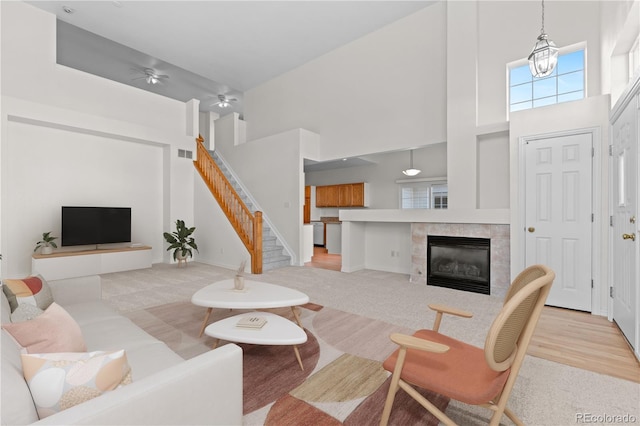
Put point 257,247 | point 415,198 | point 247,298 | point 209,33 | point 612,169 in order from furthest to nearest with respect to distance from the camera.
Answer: point 415,198
point 209,33
point 257,247
point 612,169
point 247,298

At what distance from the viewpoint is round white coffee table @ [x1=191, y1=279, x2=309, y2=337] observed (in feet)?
8.51

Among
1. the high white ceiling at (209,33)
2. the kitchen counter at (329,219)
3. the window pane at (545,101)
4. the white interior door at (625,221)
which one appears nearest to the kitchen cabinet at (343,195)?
the kitchen counter at (329,219)

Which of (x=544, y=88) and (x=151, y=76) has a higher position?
(x=151, y=76)

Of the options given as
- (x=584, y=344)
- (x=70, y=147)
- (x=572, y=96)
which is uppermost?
(x=572, y=96)

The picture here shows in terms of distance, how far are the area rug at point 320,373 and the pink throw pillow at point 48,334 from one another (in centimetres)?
102

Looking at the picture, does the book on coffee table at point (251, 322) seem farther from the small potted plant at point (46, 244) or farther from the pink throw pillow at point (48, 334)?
the small potted plant at point (46, 244)

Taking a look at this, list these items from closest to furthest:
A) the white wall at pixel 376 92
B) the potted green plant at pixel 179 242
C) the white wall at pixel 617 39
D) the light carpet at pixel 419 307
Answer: the light carpet at pixel 419 307
the white wall at pixel 617 39
the white wall at pixel 376 92
the potted green plant at pixel 179 242

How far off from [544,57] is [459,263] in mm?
3136

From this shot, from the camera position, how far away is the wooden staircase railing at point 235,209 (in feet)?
19.6

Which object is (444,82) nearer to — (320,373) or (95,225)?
→ (320,373)

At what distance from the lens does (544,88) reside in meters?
4.57

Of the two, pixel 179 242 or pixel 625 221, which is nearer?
pixel 625 221

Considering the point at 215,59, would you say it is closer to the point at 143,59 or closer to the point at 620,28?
the point at 143,59

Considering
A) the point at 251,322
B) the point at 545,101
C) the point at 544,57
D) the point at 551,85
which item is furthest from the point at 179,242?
the point at 551,85
